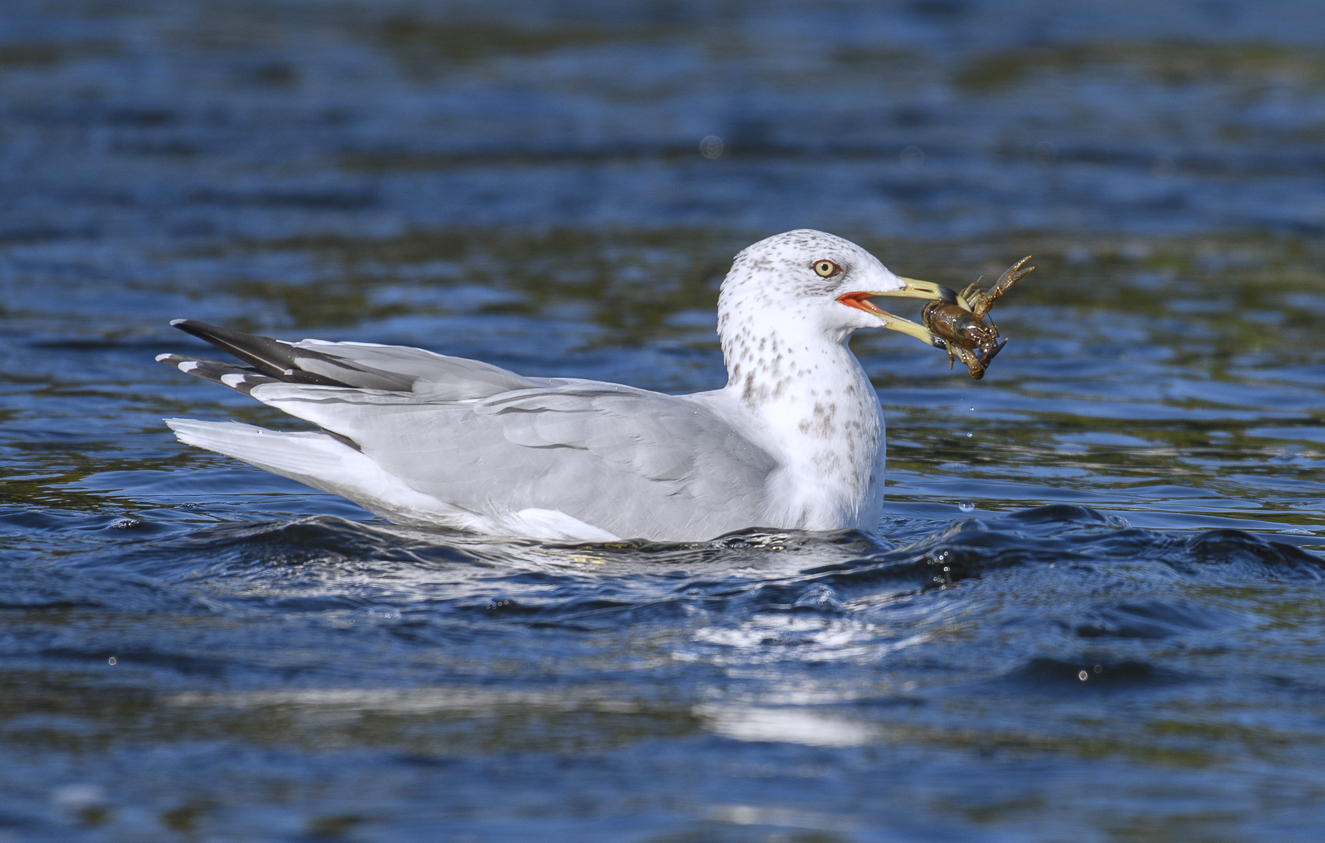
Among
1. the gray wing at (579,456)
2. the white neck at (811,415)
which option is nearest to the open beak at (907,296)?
the white neck at (811,415)

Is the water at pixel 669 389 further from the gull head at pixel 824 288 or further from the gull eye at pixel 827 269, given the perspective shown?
the gull eye at pixel 827 269

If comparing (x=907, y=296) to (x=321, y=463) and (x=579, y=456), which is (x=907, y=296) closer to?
(x=579, y=456)

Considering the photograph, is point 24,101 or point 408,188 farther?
point 24,101

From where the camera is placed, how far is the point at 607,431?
6.36 metres

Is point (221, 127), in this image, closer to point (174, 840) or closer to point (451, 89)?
point (451, 89)

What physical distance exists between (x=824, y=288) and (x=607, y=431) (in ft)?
3.61

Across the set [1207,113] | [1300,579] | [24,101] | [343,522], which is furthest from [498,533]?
[1207,113]

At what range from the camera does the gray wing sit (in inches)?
251

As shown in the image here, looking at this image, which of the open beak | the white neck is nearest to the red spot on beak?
the open beak

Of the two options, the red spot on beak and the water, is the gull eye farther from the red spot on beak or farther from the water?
the water

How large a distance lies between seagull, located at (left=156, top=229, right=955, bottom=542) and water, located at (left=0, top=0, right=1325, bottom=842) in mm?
172

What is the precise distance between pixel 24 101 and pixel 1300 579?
1485cm

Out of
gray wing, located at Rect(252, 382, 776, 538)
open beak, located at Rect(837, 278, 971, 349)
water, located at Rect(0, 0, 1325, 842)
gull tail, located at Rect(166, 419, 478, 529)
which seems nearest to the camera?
water, located at Rect(0, 0, 1325, 842)

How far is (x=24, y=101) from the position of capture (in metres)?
17.6
